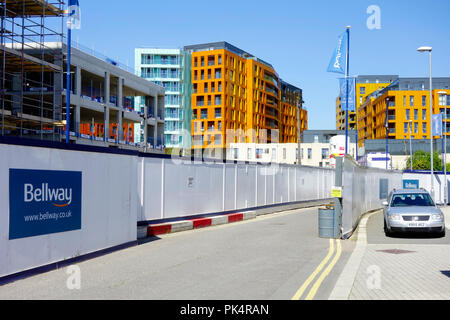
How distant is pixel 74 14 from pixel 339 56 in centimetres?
1854

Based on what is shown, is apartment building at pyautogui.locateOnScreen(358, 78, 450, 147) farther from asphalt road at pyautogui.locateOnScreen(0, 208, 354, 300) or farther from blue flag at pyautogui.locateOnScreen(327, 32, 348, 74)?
asphalt road at pyautogui.locateOnScreen(0, 208, 354, 300)

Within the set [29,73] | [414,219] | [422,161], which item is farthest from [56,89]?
[422,161]

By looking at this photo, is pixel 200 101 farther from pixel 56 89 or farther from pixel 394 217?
pixel 394 217

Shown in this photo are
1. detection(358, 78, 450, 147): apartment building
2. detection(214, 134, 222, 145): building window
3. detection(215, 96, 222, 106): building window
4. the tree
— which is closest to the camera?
the tree

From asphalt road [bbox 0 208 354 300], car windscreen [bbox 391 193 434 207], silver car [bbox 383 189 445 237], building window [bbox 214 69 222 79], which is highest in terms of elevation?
building window [bbox 214 69 222 79]

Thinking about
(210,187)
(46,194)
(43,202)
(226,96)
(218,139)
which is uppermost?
(226,96)

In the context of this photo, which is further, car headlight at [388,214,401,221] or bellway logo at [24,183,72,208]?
car headlight at [388,214,401,221]

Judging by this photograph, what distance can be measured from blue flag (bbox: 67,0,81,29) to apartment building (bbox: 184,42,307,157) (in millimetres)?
57203

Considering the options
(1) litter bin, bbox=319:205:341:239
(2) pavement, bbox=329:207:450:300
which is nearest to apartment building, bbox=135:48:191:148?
(1) litter bin, bbox=319:205:341:239

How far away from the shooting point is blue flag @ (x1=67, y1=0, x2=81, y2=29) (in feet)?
116

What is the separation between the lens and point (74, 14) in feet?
118

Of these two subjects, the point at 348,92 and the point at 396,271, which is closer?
the point at 396,271

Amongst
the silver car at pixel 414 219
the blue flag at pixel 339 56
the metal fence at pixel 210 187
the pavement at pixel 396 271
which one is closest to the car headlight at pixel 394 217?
the silver car at pixel 414 219
